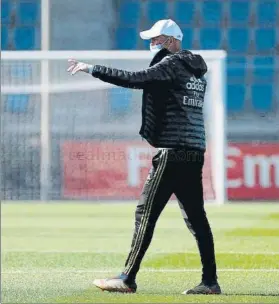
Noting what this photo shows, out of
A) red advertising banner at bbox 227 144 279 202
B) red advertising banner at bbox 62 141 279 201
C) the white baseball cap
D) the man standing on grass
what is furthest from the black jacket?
red advertising banner at bbox 227 144 279 202

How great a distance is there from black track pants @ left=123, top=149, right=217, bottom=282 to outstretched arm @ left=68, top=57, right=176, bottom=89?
0.39 m

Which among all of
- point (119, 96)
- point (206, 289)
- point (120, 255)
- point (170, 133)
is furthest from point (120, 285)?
point (119, 96)

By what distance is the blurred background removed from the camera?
1766 centimetres

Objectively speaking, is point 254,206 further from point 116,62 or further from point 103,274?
point 103,274

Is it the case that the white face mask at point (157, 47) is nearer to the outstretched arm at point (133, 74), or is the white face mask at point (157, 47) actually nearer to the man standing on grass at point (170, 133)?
the man standing on grass at point (170, 133)

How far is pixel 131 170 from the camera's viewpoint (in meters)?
18.0

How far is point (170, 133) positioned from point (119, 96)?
11.4 m

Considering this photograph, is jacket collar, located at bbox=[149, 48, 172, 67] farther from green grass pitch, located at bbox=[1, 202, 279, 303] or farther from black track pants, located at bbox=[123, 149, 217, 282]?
green grass pitch, located at bbox=[1, 202, 279, 303]

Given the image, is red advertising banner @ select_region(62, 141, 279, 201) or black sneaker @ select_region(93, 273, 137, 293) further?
red advertising banner @ select_region(62, 141, 279, 201)

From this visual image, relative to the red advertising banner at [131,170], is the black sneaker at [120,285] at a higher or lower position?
lower

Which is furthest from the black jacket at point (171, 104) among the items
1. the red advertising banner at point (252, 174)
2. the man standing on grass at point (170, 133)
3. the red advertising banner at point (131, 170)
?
the red advertising banner at point (252, 174)

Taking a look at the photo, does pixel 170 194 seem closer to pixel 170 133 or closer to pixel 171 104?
pixel 170 133

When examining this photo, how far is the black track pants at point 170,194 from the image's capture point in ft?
21.1

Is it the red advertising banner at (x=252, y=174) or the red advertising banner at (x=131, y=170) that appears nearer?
the red advertising banner at (x=131, y=170)
